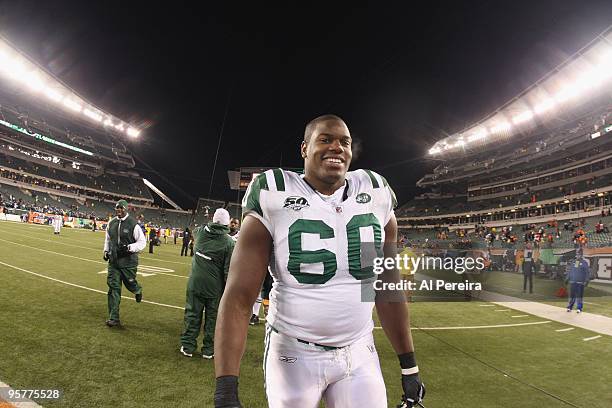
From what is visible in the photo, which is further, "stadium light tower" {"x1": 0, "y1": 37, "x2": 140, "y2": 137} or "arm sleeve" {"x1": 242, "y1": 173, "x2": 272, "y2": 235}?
"stadium light tower" {"x1": 0, "y1": 37, "x2": 140, "y2": 137}

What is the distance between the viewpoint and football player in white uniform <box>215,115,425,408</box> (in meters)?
1.73

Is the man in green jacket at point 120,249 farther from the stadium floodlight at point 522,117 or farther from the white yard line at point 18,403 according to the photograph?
the stadium floodlight at point 522,117

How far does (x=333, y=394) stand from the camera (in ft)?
5.86

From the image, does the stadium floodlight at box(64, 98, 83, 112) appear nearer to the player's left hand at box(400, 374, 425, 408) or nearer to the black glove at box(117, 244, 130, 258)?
the black glove at box(117, 244, 130, 258)

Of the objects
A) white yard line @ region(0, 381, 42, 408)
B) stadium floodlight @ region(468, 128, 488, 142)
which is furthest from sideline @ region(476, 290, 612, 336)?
stadium floodlight @ region(468, 128, 488, 142)

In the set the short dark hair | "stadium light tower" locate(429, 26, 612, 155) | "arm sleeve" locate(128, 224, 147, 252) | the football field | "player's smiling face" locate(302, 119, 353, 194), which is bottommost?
the football field

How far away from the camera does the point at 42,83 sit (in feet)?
171

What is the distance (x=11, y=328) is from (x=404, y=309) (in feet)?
20.5

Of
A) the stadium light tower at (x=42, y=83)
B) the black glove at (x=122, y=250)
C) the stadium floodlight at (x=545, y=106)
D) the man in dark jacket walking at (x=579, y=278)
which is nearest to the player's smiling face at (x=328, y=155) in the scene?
the black glove at (x=122, y=250)

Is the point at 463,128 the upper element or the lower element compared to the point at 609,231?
upper

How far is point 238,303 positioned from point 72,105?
70.1 metres

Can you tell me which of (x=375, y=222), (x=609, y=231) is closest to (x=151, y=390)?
(x=375, y=222)

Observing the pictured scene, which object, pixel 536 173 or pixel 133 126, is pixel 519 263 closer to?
pixel 536 173

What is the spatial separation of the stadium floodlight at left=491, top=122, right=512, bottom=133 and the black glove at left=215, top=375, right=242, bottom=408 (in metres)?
57.0
